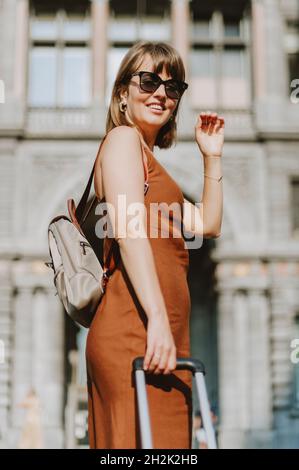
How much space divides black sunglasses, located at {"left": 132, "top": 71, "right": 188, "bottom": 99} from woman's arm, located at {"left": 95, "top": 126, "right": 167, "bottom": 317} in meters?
0.18

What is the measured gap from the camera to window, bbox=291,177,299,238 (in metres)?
17.2

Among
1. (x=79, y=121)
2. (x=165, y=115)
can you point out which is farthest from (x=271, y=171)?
(x=165, y=115)

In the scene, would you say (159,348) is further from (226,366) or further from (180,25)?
(180,25)

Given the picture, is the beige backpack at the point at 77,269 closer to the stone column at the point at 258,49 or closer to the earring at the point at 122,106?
the earring at the point at 122,106

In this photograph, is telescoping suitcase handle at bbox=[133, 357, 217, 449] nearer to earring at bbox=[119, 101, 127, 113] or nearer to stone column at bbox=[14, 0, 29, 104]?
earring at bbox=[119, 101, 127, 113]

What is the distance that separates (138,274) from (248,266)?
1464 centimetres

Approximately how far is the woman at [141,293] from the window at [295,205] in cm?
1479

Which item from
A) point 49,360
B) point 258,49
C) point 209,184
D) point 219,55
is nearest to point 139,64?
point 209,184

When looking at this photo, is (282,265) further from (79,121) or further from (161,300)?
(161,300)

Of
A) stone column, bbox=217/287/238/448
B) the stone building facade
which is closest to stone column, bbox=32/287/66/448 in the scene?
the stone building facade

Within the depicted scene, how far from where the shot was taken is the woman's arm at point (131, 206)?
7.15 ft

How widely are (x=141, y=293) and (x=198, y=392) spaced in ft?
0.93
